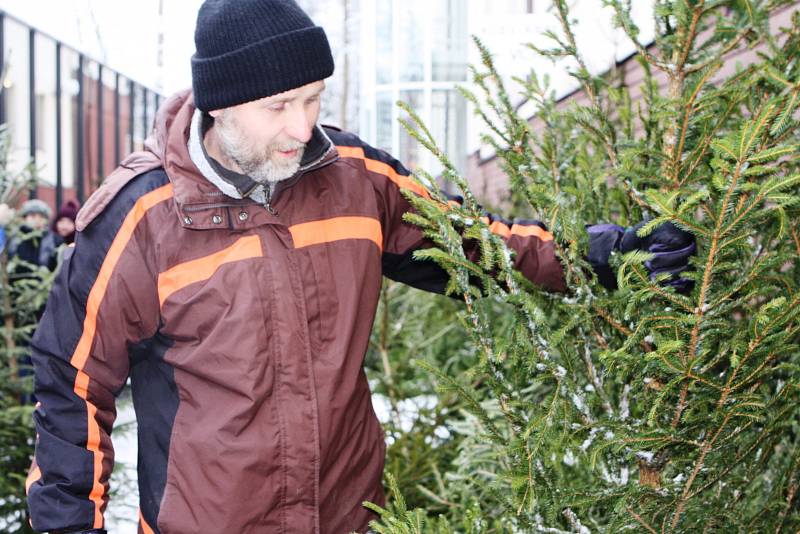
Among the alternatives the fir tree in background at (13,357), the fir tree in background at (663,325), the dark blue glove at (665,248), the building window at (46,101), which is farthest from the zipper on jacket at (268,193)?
the building window at (46,101)

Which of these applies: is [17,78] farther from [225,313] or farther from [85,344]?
[225,313]

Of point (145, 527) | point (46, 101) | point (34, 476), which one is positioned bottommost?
point (145, 527)

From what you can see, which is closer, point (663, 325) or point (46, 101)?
point (663, 325)

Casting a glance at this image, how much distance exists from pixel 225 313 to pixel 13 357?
108 inches

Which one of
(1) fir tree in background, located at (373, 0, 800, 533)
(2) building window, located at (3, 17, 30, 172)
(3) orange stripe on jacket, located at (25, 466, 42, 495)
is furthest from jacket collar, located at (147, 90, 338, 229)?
(2) building window, located at (3, 17, 30, 172)

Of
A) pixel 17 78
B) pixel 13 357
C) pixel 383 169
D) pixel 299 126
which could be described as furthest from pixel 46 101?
pixel 299 126

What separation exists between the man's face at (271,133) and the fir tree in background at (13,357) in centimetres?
223

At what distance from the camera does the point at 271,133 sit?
6.05ft

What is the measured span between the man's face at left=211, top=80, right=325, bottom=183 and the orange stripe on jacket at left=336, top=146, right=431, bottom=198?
173 mm

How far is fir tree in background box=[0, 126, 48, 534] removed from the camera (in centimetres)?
352

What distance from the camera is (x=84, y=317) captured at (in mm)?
1795

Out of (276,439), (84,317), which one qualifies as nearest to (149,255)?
(84,317)

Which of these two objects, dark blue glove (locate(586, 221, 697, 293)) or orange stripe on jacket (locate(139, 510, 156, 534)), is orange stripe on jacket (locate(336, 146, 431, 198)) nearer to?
dark blue glove (locate(586, 221, 697, 293))

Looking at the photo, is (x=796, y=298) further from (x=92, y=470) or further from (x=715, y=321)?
(x=92, y=470)
